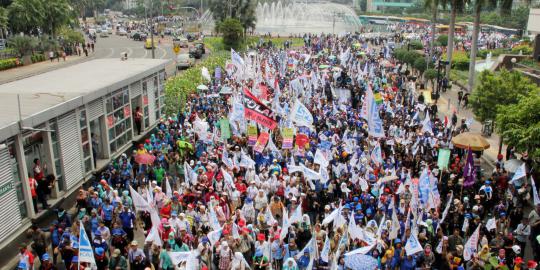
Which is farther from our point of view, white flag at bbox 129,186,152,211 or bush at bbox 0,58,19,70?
bush at bbox 0,58,19,70

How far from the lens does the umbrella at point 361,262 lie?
10039 mm

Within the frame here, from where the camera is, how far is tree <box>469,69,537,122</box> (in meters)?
22.0

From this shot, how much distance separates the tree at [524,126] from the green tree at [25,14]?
154 feet

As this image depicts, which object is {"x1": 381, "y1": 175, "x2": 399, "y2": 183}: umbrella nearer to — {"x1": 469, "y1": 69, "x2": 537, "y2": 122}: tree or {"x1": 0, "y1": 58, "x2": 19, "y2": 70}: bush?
{"x1": 469, "y1": 69, "x2": 537, "y2": 122}: tree

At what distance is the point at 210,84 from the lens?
30609 mm

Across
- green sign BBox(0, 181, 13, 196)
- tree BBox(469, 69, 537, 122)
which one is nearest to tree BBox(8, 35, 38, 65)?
green sign BBox(0, 181, 13, 196)

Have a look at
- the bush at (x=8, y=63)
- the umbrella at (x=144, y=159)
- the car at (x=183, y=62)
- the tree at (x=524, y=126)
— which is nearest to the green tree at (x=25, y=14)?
the bush at (x=8, y=63)

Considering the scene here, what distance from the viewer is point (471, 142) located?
17.8m

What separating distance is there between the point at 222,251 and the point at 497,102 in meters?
16.4

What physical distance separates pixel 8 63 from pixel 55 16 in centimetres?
1266

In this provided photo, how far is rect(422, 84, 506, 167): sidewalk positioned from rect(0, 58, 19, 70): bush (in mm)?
34605

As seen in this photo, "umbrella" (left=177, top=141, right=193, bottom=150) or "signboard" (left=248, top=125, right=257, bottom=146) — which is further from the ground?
"signboard" (left=248, top=125, right=257, bottom=146)

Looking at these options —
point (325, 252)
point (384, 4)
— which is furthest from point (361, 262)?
Answer: point (384, 4)

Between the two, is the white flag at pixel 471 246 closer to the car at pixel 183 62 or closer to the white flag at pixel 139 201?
the white flag at pixel 139 201
